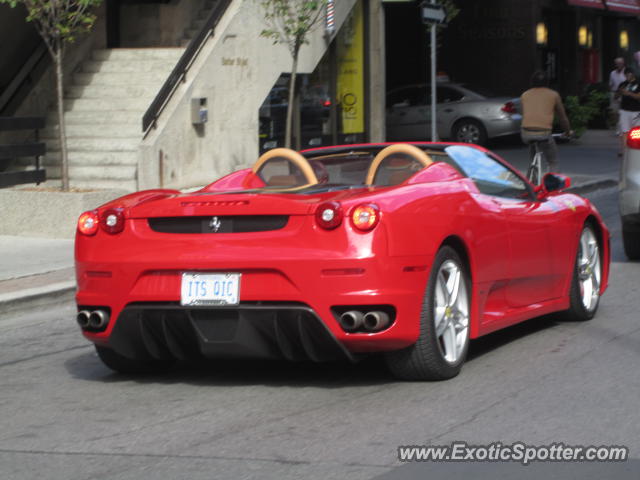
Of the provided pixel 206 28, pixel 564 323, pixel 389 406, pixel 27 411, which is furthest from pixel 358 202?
pixel 206 28

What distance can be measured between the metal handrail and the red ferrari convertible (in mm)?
11112

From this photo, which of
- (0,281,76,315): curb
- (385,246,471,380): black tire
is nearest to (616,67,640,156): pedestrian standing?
(0,281,76,315): curb

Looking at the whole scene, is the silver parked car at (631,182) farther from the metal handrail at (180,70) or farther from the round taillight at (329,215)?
the metal handrail at (180,70)

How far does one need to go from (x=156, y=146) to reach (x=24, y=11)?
4.49 m

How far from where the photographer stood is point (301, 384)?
276 inches

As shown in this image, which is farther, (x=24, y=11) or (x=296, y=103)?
(x=296, y=103)

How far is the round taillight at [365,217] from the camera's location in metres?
6.50

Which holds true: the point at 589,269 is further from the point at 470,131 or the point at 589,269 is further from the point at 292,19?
the point at 470,131

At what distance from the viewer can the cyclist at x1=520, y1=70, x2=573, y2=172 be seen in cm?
1797

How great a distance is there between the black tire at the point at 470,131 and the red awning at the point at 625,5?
1009 centimetres

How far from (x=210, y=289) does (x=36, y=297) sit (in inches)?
167

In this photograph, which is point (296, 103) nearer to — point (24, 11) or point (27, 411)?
point (24, 11)

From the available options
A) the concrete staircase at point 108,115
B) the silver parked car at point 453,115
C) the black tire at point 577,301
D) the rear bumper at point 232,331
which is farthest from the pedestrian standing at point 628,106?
the rear bumper at point 232,331

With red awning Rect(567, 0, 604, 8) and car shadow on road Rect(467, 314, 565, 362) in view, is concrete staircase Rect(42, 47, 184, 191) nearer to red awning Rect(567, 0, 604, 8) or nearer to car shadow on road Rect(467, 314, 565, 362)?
car shadow on road Rect(467, 314, 565, 362)
